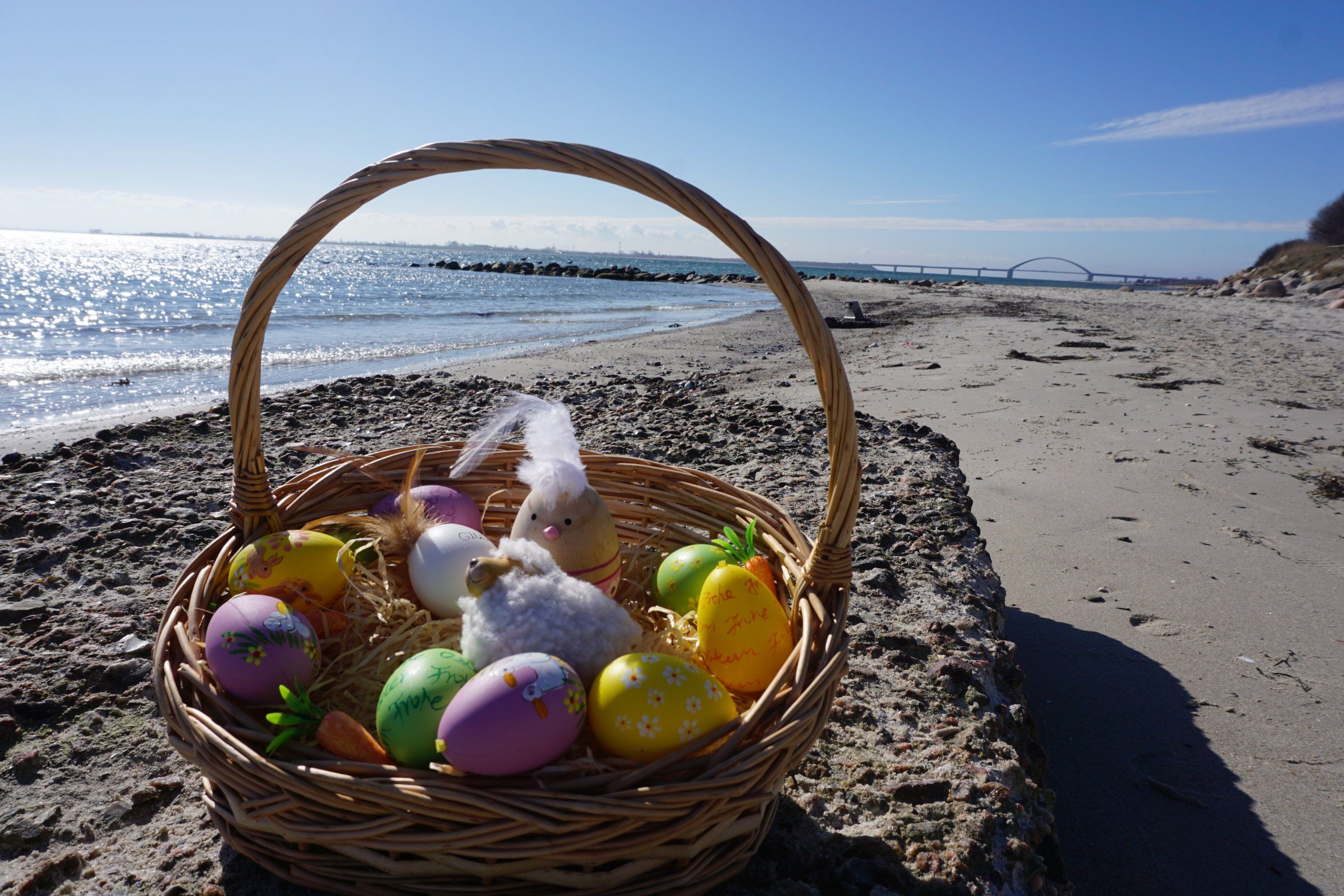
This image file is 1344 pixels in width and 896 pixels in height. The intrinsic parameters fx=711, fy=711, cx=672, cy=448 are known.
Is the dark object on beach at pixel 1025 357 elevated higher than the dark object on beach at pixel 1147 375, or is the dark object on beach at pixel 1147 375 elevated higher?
the dark object on beach at pixel 1025 357

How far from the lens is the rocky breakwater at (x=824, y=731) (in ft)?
4.68

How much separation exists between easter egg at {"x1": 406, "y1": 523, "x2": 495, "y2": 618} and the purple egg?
0.43ft

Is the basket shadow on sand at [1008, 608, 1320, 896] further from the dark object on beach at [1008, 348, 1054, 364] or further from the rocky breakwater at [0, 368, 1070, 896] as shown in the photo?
the dark object on beach at [1008, 348, 1054, 364]

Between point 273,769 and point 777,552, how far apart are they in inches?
48.7

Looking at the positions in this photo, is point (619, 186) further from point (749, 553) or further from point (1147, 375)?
point (1147, 375)

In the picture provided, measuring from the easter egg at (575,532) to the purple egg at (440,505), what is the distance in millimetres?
327

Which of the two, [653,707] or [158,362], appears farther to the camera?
[158,362]

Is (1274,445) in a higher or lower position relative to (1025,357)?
lower

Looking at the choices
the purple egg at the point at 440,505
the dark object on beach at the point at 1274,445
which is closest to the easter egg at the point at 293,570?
→ the purple egg at the point at 440,505

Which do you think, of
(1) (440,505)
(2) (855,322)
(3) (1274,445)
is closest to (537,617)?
(1) (440,505)

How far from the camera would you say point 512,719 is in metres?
1.23

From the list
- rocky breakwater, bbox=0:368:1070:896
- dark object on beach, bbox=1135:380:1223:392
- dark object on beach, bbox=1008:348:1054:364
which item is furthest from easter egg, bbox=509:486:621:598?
dark object on beach, bbox=1008:348:1054:364

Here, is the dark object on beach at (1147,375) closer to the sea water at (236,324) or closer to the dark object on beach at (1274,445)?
the dark object on beach at (1274,445)

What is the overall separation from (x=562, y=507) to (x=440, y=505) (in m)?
0.51
